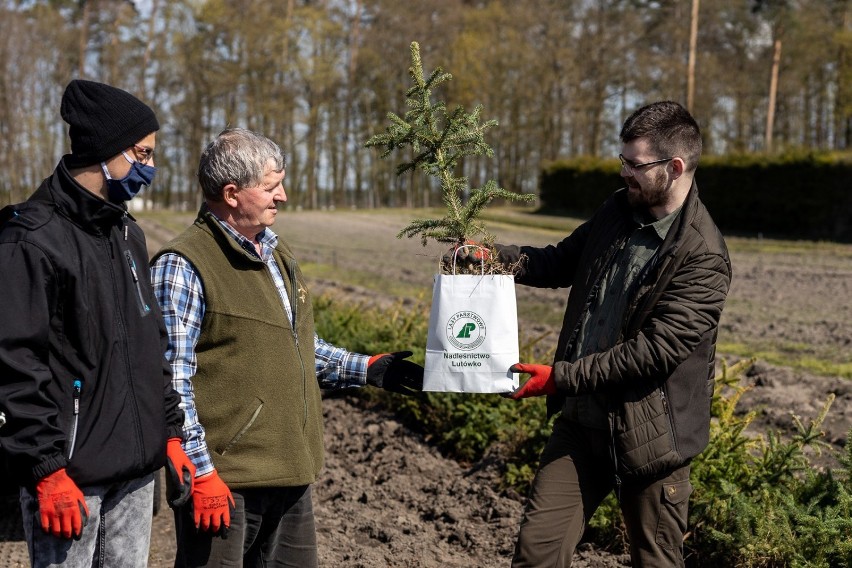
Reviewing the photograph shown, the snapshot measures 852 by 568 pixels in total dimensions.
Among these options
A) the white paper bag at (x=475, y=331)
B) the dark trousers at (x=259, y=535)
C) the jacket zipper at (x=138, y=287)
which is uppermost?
the jacket zipper at (x=138, y=287)

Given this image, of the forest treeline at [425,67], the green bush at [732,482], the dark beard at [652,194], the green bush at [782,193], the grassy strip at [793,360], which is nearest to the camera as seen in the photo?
the dark beard at [652,194]

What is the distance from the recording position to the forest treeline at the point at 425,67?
3838 cm

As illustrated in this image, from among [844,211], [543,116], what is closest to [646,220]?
[844,211]

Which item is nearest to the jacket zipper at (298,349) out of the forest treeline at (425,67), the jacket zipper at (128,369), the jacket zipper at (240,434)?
the jacket zipper at (240,434)

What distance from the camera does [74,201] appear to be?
265 cm

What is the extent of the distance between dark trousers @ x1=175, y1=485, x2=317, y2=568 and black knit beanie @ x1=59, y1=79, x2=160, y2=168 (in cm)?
112

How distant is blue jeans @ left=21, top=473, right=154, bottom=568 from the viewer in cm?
263

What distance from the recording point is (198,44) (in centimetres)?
4272

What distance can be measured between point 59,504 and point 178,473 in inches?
15.4

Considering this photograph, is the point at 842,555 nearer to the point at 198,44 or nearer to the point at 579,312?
the point at 579,312

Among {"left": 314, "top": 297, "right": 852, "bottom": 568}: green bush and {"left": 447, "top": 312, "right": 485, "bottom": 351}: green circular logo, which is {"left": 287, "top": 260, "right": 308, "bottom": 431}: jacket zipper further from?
{"left": 314, "top": 297, "right": 852, "bottom": 568}: green bush

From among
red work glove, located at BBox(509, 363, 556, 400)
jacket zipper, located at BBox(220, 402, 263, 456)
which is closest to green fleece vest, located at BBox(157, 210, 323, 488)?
jacket zipper, located at BBox(220, 402, 263, 456)

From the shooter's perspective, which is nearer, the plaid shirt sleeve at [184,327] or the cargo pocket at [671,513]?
the plaid shirt sleeve at [184,327]

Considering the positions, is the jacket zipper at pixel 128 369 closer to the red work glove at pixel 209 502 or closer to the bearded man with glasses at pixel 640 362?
the red work glove at pixel 209 502
